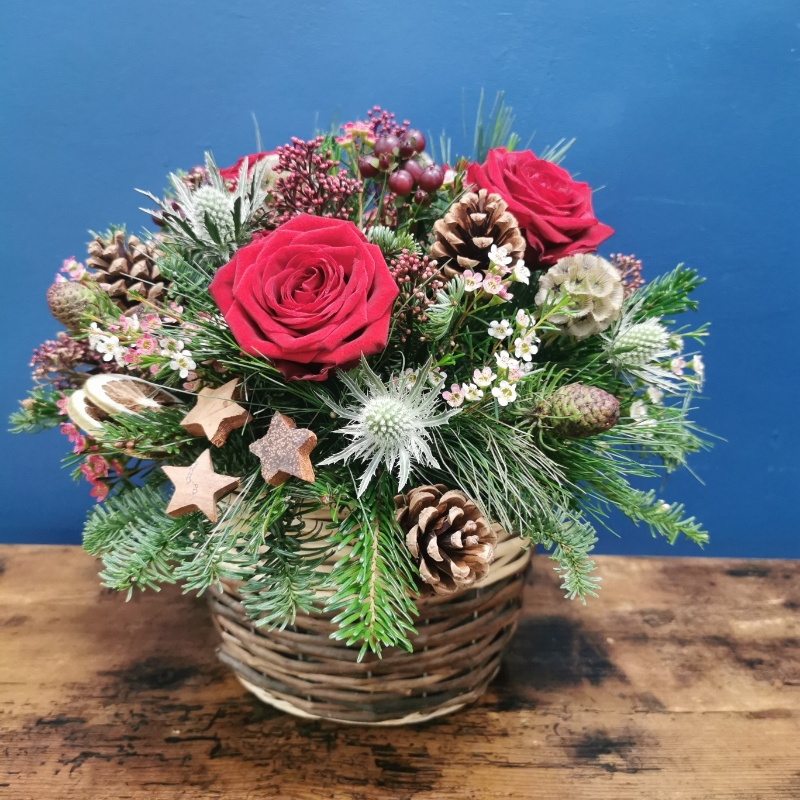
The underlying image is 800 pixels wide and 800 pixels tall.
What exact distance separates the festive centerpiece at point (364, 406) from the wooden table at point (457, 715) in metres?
0.05

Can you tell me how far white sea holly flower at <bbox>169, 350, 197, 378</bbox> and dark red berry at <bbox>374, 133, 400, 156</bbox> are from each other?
248 mm

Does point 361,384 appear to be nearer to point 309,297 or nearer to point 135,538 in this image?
point 309,297

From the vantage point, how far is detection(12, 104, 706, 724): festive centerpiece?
1.41ft

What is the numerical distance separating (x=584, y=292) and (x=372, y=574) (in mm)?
273

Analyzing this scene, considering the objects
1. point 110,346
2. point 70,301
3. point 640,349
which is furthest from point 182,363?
point 640,349

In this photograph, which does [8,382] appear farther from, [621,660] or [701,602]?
[701,602]

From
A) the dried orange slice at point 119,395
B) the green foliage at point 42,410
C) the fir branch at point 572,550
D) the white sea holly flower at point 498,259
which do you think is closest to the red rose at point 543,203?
the white sea holly flower at point 498,259

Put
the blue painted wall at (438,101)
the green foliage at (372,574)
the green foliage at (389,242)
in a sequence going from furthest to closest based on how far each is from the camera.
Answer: the blue painted wall at (438,101) < the green foliage at (389,242) < the green foliage at (372,574)

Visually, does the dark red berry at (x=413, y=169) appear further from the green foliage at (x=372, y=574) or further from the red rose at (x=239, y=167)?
the green foliage at (x=372, y=574)

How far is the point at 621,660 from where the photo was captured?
71 cm

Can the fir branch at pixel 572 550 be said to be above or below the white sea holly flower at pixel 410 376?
below

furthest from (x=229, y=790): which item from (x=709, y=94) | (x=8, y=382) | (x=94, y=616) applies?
(x=709, y=94)

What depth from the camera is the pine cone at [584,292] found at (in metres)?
0.49

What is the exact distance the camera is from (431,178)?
0.53 metres
